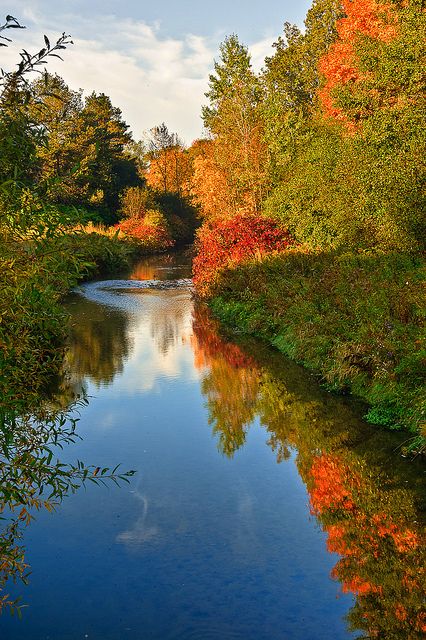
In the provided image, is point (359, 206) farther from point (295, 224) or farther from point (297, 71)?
point (297, 71)

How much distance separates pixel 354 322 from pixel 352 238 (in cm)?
438

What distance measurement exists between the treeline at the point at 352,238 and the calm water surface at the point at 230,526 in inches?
47.0

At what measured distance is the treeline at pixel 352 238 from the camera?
14.0 m

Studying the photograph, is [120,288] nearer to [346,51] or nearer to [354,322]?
[346,51]

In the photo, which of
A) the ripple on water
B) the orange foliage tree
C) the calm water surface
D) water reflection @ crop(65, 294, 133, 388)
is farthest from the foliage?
the calm water surface

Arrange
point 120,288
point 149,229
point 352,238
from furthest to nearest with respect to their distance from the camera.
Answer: point 149,229 → point 120,288 → point 352,238

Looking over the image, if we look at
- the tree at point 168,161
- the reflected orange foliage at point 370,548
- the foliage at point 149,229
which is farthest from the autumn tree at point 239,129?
the tree at point 168,161

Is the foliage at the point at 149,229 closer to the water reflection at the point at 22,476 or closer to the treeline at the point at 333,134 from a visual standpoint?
the treeline at the point at 333,134

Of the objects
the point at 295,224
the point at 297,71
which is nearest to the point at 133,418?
the point at 295,224

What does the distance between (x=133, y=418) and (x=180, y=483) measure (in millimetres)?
3617

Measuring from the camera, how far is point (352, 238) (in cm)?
1930

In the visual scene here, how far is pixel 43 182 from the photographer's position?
585 cm

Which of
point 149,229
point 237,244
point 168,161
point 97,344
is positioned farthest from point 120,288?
point 168,161

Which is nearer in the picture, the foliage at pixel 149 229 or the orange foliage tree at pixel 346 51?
the orange foliage tree at pixel 346 51
